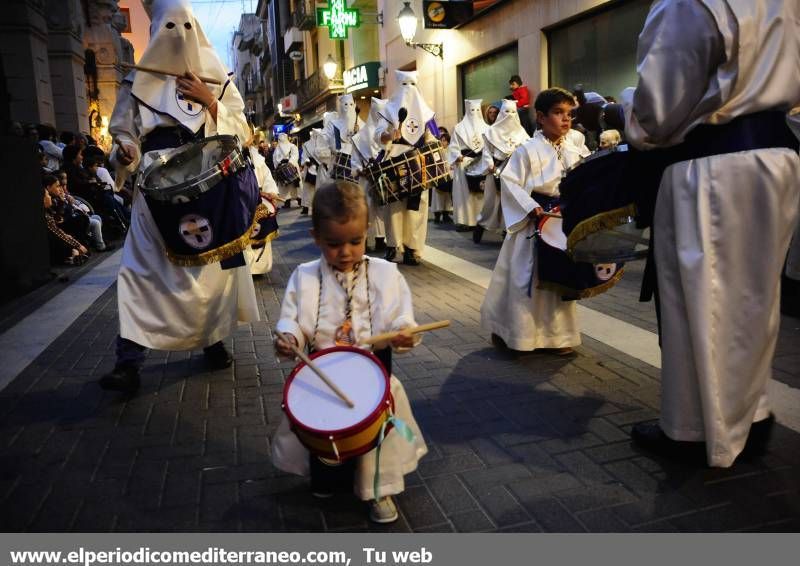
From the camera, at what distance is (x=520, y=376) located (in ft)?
14.4

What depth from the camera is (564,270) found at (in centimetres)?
443

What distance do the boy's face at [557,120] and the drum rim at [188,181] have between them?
201 cm

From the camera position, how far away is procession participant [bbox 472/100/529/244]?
408 inches

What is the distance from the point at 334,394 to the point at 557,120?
295 cm

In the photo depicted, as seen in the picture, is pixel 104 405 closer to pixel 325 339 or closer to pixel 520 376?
pixel 325 339

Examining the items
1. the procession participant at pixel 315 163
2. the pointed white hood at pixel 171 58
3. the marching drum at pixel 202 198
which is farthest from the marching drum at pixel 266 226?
the procession participant at pixel 315 163

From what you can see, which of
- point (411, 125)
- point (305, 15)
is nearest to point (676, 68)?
point (411, 125)

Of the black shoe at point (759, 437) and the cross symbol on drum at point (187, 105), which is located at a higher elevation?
the cross symbol on drum at point (187, 105)

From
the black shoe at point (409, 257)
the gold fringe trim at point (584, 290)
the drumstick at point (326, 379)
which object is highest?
the drumstick at point (326, 379)

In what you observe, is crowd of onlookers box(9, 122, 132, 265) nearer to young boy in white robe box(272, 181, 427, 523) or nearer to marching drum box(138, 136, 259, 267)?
marching drum box(138, 136, 259, 267)

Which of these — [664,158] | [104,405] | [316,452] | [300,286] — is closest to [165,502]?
[316,452]

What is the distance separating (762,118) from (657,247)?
654 millimetres

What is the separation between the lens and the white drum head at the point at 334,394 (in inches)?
91.6

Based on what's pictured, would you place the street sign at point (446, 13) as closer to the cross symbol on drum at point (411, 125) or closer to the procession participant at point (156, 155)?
the cross symbol on drum at point (411, 125)
